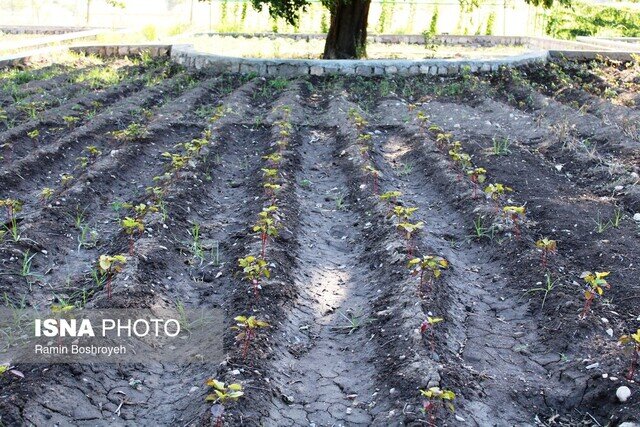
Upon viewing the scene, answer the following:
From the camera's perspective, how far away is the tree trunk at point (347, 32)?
606 inches

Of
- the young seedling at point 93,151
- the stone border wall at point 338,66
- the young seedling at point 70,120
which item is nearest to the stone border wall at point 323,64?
the stone border wall at point 338,66

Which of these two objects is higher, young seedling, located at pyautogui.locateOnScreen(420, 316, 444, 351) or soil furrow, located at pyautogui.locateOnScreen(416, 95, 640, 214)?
soil furrow, located at pyautogui.locateOnScreen(416, 95, 640, 214)

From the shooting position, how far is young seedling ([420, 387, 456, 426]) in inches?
148

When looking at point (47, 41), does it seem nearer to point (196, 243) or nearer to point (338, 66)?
point (338, 66)

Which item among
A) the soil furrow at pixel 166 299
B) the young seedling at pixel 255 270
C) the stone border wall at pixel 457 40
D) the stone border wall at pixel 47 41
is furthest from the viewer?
the stone border wall at pixel 457 40

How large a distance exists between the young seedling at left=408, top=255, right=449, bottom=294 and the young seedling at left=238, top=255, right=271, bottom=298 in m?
0.97

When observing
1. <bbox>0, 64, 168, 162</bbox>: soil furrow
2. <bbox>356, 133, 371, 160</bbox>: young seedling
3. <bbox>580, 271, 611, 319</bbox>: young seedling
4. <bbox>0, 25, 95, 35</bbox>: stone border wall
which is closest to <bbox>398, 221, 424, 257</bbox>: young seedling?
<bbox>580, 271, 611, 319</bbox>: young seedling

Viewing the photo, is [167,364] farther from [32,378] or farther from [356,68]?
[356,68]

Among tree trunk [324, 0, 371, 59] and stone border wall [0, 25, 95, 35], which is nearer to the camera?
tree trunk [324, 0, 371, 59]

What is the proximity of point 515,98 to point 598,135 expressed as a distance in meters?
3.49

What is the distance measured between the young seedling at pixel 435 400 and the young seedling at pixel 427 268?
3.80 feet

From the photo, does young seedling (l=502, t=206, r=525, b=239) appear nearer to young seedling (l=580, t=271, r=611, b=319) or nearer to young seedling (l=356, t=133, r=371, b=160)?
young seedling (l=580, t=271, r=611, b=319)

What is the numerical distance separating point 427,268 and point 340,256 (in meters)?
1.01

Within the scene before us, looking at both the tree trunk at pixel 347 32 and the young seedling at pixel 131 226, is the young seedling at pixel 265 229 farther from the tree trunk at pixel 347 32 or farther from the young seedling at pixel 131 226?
the tree trunk at pixel 347 32
